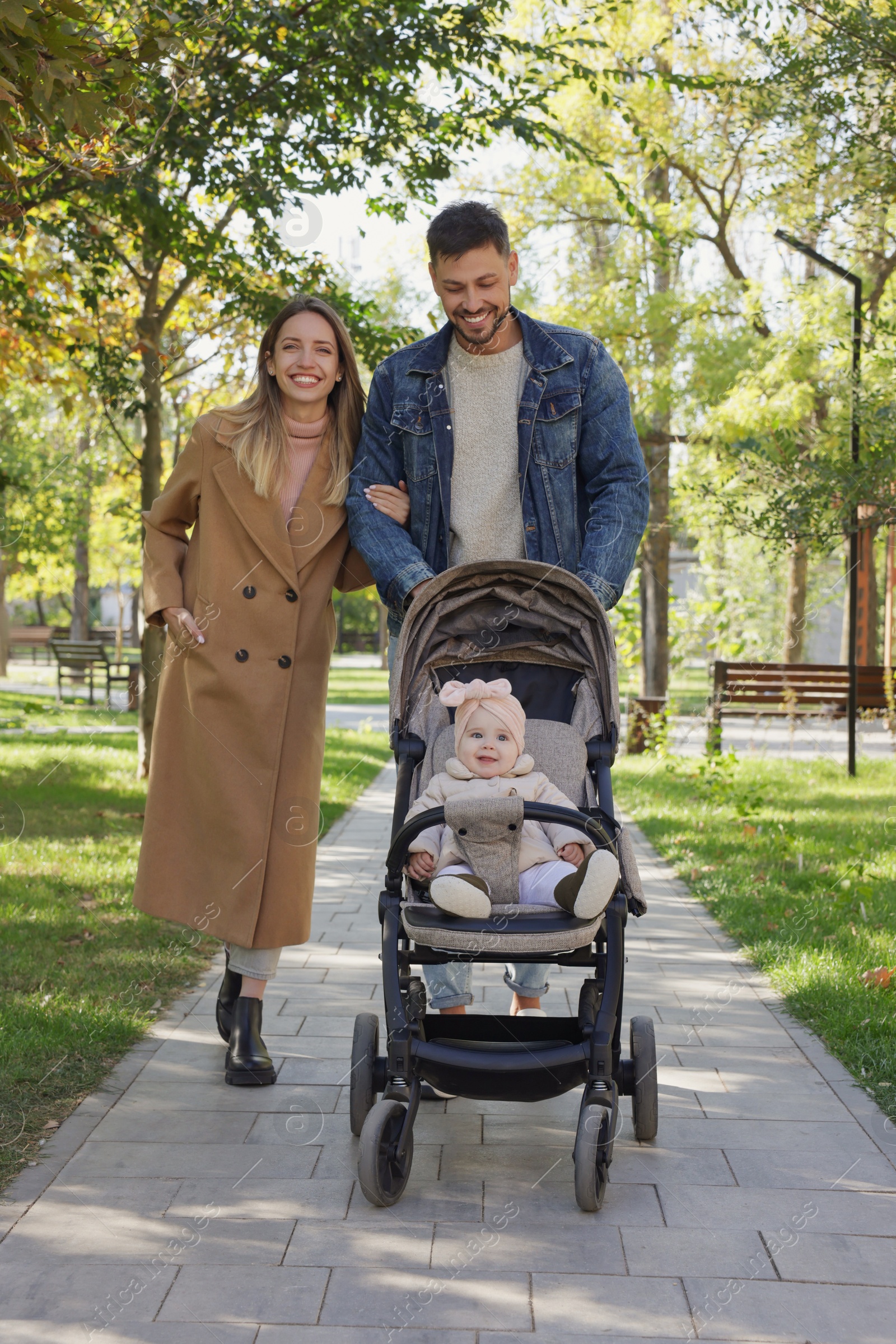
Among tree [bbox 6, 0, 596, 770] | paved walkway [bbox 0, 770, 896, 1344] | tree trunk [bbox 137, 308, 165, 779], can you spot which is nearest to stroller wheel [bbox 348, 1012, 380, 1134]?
paved walkway [bbox 0, 770, 896, 1344]

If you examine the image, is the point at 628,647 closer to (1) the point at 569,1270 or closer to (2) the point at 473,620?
(2) the point at 473,620

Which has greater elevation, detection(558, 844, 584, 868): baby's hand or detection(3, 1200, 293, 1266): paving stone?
detection(558, 844, 584, 868): baby's hand

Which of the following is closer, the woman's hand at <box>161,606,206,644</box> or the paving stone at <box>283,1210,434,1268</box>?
the paving stone at <box>283,1210,434,1268</box>

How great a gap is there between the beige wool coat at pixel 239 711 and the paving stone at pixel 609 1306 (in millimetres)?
1613

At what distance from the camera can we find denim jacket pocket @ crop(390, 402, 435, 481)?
3.78 m

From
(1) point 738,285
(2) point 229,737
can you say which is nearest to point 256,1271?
(2) point 229,737

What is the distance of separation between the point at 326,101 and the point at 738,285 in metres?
9.21

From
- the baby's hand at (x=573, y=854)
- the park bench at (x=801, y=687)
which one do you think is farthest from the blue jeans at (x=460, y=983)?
the park bench at (x=801, y=687)

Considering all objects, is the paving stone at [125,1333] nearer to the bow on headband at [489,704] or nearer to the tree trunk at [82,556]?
the bow on headband at [489,704]

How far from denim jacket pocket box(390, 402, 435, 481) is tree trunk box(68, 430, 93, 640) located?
2327cm

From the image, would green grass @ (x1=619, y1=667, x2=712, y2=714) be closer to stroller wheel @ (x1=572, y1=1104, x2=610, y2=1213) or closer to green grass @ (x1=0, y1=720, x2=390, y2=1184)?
green grass @ (x1=0, y1=720, x2=390, y2=1184)

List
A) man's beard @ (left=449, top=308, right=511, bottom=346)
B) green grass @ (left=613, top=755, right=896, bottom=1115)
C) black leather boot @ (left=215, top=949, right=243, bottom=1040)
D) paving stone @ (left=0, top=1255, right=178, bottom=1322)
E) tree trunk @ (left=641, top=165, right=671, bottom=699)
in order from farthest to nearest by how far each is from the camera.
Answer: tree trunk @ (left=641, top=165, right=671, bottom=699) < green grass @ (left=613, top=755, right=896, bottom=1115) < black leather boot @ (left=215, top=949, right=243, bottom=1040) < man's beard @ (left=449, top=308, right=511, bottom=346) < paving stone @ (left=0, top=1255, right=178, bottom=1322)

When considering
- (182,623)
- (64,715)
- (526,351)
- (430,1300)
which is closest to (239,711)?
(182,623)

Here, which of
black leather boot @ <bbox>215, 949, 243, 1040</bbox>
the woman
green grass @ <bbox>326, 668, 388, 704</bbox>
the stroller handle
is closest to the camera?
the stroller handle
